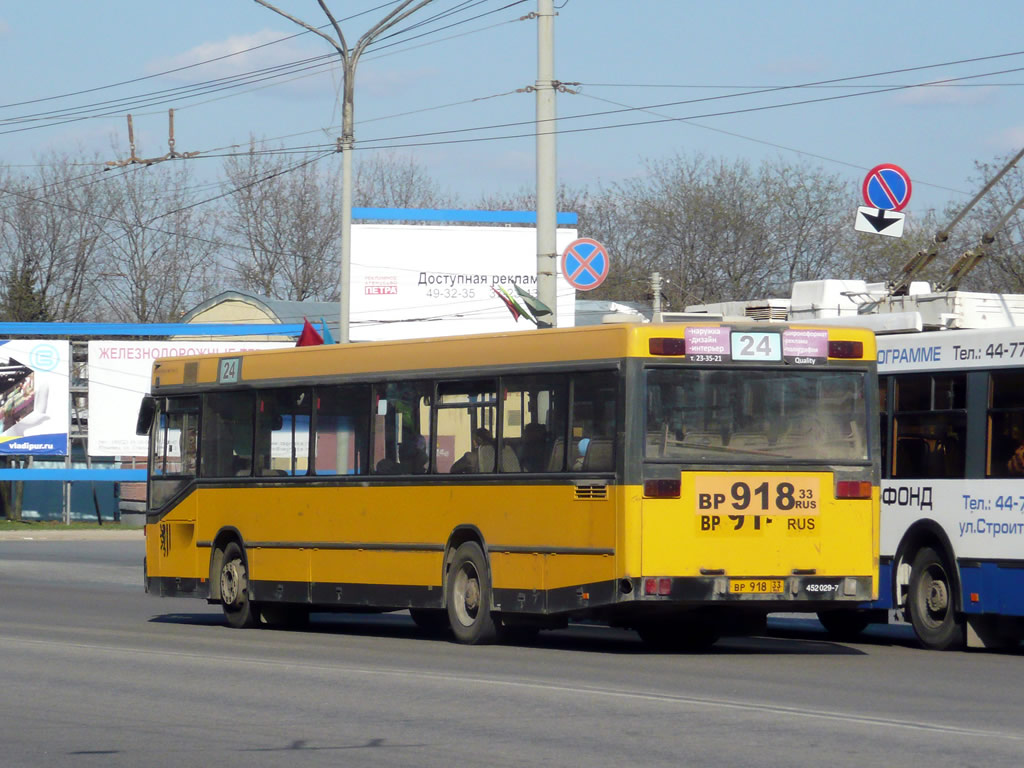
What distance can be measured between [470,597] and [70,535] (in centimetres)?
3532

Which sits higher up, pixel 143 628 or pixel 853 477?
pixel 853 477

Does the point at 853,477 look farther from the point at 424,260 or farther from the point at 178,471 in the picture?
the point at 424,260

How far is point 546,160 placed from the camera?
2042cm

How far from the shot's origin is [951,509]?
15.4 meters

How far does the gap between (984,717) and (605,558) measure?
4.33 m

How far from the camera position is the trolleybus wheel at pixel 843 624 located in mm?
17433

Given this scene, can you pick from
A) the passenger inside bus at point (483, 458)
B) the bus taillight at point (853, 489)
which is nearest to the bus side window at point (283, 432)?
the passenger inside bus at point (483, 458)

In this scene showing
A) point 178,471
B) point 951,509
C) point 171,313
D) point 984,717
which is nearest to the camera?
point 984,717

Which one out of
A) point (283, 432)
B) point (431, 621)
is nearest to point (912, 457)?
point (431, 621)

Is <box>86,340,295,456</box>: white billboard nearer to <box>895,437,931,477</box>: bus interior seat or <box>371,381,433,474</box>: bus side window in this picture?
<box>371,381,433,474</box>: bus side window

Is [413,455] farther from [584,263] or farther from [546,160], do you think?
[546,160]

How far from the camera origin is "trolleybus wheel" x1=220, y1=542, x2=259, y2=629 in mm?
18281

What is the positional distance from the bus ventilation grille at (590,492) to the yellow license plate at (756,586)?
1.20 m

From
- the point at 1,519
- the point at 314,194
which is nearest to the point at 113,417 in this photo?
the point at 1,519
